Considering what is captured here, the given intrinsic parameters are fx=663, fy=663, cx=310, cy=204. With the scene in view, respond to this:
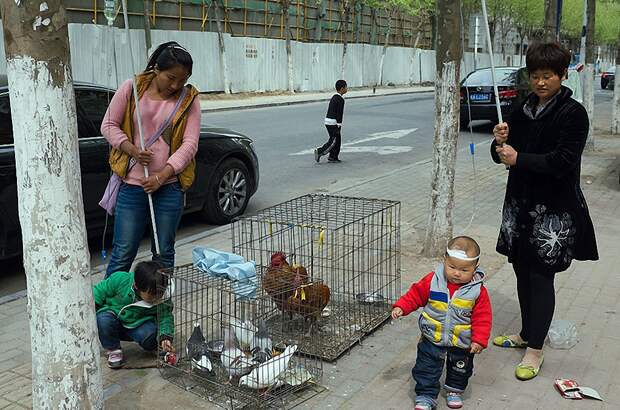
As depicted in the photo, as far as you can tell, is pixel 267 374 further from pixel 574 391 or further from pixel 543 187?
pixel 543 187

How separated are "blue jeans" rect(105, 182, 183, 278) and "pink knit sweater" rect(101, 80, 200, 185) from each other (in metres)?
0.08

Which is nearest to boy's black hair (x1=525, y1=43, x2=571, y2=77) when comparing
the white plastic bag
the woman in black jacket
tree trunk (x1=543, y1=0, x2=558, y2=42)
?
the woman in black jacket

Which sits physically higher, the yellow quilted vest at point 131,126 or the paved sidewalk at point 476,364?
the yellow quilted vest at point 131,126

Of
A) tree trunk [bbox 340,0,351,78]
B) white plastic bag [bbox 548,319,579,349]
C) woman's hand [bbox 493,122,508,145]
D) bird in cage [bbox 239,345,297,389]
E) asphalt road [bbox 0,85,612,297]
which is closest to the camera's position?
bird in cage [bbox 239,345,297,389]

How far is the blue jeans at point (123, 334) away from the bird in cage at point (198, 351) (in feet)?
0.75

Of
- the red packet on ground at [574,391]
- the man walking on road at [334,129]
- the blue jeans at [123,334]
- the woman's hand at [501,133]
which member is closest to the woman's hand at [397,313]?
the red packet on ground at [574,391]

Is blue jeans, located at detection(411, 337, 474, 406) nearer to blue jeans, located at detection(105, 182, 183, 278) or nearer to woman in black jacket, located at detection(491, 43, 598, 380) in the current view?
woman in black jacket, located at detection(491, 43, 598, 380)

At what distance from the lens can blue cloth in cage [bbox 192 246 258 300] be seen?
3.72m

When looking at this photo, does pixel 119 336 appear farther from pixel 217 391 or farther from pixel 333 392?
pixel 333 392

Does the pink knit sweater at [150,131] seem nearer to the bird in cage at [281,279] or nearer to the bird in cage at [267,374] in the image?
the bird in cage at [281,279]

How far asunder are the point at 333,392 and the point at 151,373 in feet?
3.53

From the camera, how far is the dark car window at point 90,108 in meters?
6.11

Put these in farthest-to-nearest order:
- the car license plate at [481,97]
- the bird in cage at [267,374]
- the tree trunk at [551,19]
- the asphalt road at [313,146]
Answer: the car license plate at [481,97], the tree trunk at [551,19], the asphalt road at [313,146], the bird in cage at [267,374]

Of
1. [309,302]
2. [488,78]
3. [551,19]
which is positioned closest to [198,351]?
[309,302]
